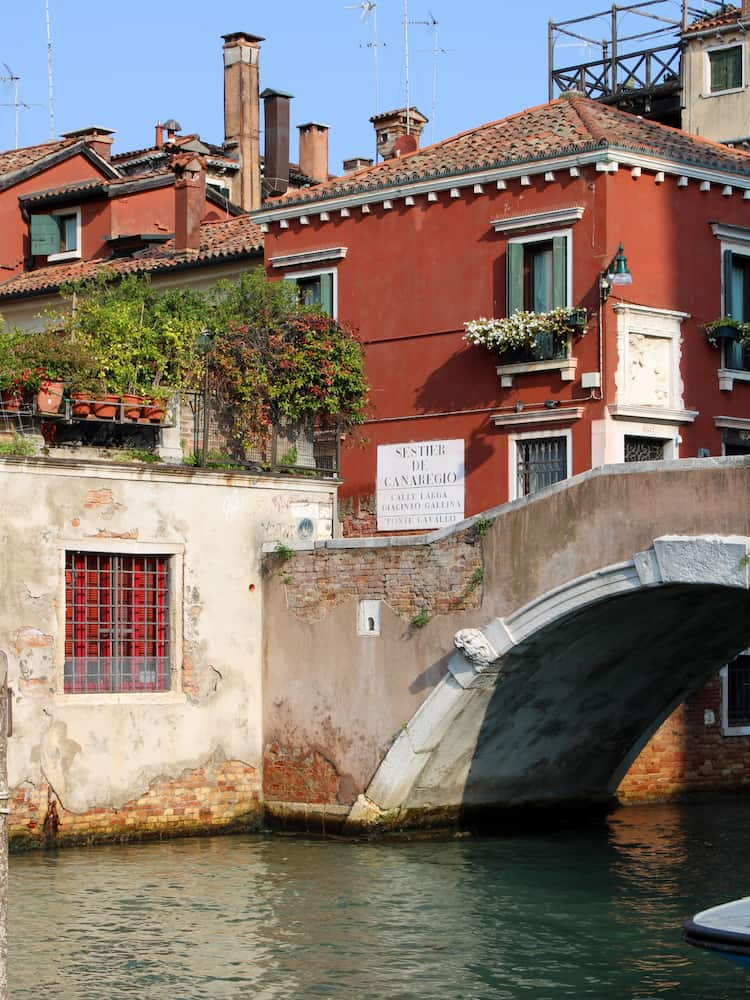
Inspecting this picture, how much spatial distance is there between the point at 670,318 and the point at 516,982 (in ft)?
28.5

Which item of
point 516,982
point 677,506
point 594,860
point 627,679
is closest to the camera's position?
point 516,982

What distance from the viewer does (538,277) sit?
1800 centimetres

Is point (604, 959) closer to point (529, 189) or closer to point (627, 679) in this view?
point (627, 679)

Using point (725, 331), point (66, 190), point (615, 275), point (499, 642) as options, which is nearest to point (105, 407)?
point (499, 642)

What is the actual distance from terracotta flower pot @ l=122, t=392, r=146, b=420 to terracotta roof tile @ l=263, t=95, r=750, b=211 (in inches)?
169

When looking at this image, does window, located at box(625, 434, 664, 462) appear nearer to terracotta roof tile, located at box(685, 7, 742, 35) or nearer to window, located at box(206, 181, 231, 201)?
window, located at box(206, 181, 231, 201)

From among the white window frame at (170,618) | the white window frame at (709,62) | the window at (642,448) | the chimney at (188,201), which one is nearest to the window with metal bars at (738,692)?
the window at (642,448)

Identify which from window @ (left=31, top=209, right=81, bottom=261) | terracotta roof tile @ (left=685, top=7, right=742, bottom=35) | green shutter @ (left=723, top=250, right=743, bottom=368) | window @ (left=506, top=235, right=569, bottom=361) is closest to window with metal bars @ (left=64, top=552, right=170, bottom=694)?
window @ (left=506, top=235, right=569, bottom=361)

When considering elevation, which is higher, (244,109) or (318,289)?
(244,109)

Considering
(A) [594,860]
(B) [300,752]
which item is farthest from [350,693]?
(A) [594,860]

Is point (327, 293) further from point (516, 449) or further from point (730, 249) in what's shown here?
point (730, 249)

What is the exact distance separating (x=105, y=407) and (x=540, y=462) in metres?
4.54

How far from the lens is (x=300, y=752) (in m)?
16.1

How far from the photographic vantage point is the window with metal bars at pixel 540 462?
17719mm
